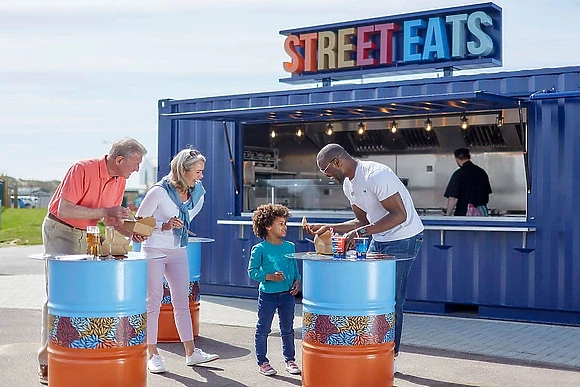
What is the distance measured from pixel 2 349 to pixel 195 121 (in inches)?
202

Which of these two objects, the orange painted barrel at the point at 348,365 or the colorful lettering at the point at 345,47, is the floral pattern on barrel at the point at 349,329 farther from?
the colorful lettering at the point at 345,47

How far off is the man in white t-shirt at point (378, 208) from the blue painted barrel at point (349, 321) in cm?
49

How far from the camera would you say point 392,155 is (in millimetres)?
13922

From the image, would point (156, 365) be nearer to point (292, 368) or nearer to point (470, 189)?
point (292, 368)

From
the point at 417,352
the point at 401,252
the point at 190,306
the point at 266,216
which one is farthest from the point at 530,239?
the point at 266,216

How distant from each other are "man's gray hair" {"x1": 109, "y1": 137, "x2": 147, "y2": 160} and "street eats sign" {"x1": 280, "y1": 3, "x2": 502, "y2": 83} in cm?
673

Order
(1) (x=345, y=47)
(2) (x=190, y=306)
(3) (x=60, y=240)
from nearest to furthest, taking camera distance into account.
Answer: (3) (x=60, y=240) < (2) (x=190, y=306) < (1) (x=345, y=47)

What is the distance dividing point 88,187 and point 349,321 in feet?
6.90

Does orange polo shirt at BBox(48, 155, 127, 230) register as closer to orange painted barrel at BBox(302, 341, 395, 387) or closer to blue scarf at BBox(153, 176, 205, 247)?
blue scarf at BBox(153, 176, 205, 247)

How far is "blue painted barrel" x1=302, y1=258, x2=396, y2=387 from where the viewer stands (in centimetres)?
605

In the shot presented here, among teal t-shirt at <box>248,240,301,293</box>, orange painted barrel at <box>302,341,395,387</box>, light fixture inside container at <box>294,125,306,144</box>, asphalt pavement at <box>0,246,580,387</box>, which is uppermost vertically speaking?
light fixture inside container at <box>294,125,306,144</box>

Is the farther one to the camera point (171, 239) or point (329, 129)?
point (329, 129)

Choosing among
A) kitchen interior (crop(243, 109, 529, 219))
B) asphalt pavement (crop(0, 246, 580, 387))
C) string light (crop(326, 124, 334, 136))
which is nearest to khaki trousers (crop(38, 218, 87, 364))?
asphalt pavement (crop(0, 246, 580, 387))

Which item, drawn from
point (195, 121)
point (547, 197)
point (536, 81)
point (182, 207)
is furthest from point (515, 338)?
point (195, 121)
